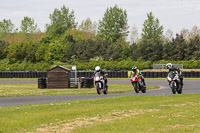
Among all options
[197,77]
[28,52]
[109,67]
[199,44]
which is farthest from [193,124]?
[28,52]

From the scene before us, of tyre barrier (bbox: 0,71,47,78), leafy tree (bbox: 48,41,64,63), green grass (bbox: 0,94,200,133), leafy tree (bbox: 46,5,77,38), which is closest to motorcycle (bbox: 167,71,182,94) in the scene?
green grass (bbox: 0,94,200,133)

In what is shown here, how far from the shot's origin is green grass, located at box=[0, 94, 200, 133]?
10.0 meters

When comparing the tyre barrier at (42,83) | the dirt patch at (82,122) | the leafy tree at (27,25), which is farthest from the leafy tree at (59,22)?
the dirt patch at (82,122)

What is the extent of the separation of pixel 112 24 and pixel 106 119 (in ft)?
330

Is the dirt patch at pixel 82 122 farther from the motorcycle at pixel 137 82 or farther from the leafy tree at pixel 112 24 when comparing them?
the leafy tree at pixel 112 24

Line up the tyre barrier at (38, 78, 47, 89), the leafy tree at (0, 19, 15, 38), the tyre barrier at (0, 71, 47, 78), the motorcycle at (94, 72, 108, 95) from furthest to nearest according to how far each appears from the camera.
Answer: the leafy tree at (0, 19, 15, 38)
the tyre barrier at (0, 71, 47, 78)
the tyre barrier at (38, 78, 47, 89)
the motorcycle at (94, 72, 108, 95)

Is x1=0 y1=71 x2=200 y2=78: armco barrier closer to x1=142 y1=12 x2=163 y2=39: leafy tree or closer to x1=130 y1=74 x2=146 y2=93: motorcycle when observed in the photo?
x1=130 y1=74 x2=146 y2=93: motorcycle

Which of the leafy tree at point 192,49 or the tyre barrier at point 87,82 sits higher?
the leafy tree at point 192,49

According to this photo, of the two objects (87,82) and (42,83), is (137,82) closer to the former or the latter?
(87,82)

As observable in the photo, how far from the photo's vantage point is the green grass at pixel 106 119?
1001 cm

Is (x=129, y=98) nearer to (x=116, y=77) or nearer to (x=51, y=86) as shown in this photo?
(x=51, y=86)

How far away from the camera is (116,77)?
55594mm

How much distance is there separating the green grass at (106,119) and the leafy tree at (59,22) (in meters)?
117

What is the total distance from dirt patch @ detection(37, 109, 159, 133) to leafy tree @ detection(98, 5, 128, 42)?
96.0 metres
